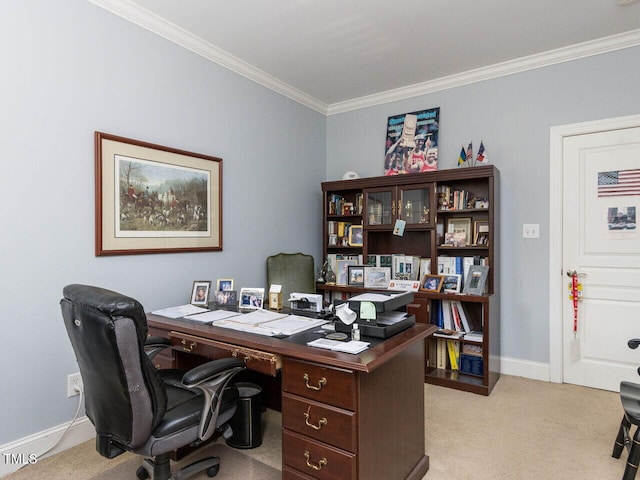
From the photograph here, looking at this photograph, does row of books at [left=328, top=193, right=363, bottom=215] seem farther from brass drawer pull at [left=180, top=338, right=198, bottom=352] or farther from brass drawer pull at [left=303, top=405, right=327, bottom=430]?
brass drawer pull at [left=303, top=405, right=327, bottom=430]

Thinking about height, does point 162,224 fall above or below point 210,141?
below

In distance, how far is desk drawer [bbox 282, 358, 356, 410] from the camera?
149 cm

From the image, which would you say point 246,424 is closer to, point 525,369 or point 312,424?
point 312,424

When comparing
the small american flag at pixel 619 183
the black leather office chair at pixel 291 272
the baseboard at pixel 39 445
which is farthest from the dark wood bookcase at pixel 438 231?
the baseboard at pixel 39 445

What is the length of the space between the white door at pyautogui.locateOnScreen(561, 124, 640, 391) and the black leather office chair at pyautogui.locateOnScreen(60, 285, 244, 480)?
9.48 ft

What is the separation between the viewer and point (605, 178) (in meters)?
3.05

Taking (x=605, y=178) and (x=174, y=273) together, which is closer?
(x=174, y=273)

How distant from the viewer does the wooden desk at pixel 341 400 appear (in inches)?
58.9

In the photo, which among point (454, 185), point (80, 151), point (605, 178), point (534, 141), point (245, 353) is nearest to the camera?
point (245, 353)

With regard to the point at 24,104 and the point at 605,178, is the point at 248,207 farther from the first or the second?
the point at 605,178

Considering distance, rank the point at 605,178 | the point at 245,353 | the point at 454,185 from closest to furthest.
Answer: the point at 245,353, the point at 605,178, the point at 454,185

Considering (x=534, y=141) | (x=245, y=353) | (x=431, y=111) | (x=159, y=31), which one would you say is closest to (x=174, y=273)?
(x=245, y=353)

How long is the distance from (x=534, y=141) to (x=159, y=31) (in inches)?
121

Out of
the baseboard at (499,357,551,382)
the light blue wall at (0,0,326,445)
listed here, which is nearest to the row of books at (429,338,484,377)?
the baseboard at (499,357,551,382)
